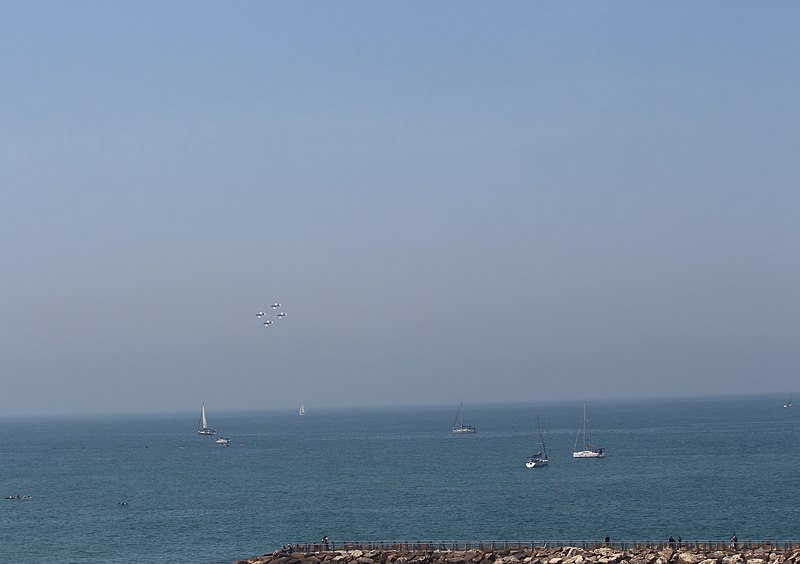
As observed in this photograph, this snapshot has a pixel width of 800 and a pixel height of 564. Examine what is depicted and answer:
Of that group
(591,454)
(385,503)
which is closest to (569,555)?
(385,503)

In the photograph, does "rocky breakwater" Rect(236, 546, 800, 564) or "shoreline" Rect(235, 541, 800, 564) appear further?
"shoreline" Rect(235, 541, 800, 564)

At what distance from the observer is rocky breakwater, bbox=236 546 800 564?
2534 inches

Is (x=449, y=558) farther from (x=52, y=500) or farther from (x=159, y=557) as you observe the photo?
(x=52, y=500)

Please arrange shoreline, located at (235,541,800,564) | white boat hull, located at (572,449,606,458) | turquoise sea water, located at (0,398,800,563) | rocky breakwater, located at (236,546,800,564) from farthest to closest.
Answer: white boat hull, located at (572,449,606,458), turquoise sea water, located at (0,398,800,563), shoreline, located at (235,541,800,564), rocky breakwater, located at (236,546,800,564)

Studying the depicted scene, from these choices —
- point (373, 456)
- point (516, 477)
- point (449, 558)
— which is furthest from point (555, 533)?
point (373, 456)

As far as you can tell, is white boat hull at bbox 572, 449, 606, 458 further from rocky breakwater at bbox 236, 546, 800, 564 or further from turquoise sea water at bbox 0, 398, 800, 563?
rocky breakwater at bbox 236, 546, 800, 564

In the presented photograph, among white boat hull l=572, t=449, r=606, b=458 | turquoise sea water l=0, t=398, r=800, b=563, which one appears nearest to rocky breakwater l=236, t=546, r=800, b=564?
turquoise sea water l=0, t=398, r=800, b=563

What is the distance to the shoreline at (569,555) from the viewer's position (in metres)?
64.5

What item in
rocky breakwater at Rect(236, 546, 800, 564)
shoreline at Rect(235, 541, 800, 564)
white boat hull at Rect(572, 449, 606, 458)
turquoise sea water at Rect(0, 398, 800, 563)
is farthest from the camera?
white boat hull at Rect(572, 449, 606, 458)

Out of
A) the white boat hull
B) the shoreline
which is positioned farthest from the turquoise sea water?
the shoreline

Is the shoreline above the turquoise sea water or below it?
above

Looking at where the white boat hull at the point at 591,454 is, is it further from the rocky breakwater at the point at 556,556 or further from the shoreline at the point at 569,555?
the rocky breakwater at the point at 556,556

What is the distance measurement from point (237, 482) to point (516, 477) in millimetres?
37821

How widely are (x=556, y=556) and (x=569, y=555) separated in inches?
31.8
